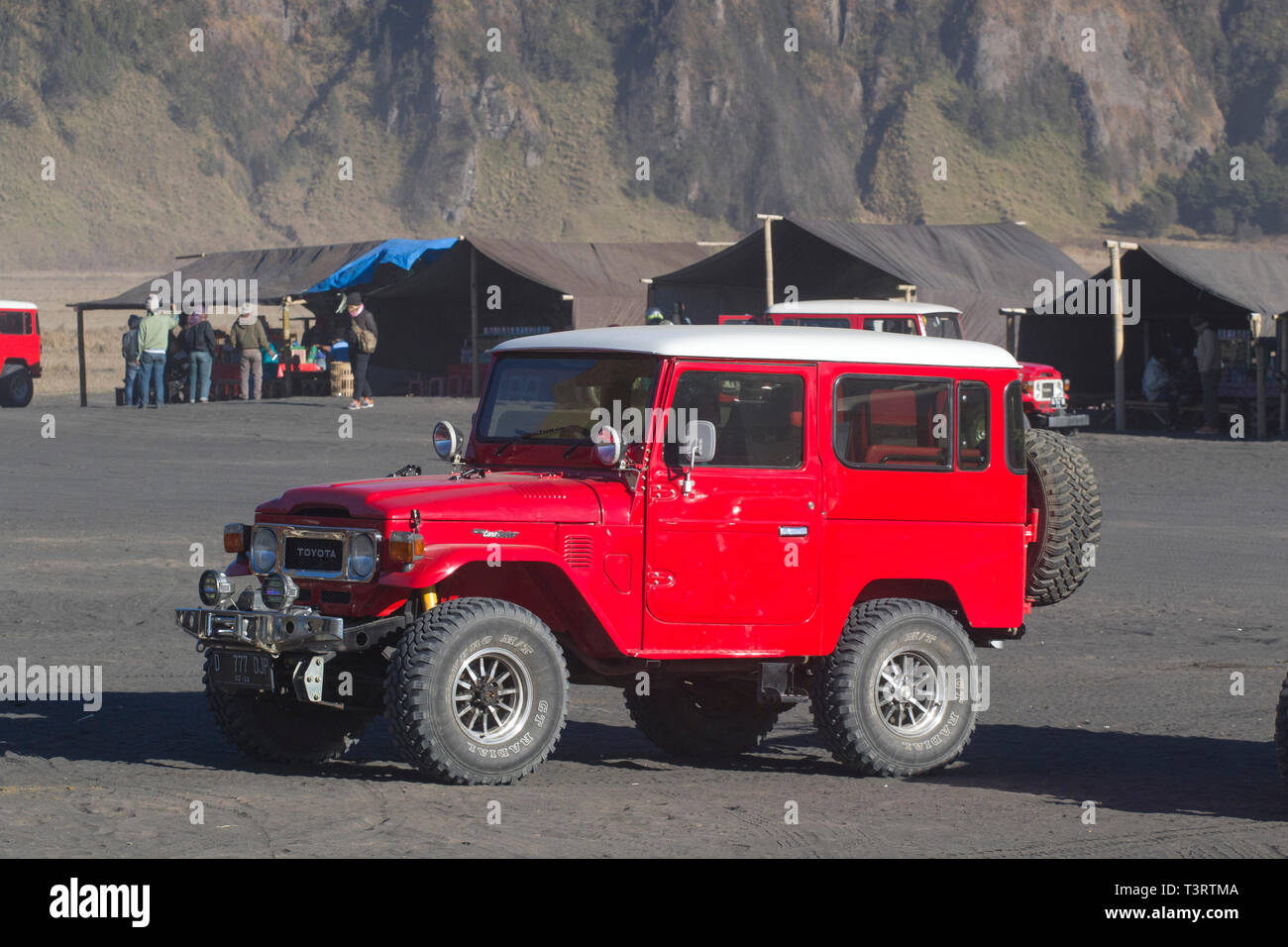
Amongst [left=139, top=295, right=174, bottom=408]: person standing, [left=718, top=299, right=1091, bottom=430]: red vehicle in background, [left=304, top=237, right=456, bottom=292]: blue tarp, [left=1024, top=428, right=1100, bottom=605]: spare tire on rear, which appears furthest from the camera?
[left=304, top=237, right=456, bottom=292]: blue tarp

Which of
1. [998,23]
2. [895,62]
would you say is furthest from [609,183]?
[998,23]

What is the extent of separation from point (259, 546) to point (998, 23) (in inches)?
4394

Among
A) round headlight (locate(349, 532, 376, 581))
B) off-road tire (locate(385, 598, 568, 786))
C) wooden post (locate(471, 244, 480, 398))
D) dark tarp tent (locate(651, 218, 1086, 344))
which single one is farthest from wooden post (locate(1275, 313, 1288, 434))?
round headlight (locate(349, 532, 376, 581))

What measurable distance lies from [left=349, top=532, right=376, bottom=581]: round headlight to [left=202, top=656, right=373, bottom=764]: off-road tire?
0.72 m

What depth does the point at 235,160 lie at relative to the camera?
10819 cm

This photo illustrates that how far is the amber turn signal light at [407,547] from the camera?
7.45 m

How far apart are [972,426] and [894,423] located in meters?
0.39

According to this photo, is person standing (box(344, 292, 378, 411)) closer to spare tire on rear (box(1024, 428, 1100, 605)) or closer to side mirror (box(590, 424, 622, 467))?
spare tire on rear (box(1024, 428, 1100, 605))

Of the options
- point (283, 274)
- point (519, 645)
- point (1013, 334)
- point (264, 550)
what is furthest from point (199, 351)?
point (519, 645)

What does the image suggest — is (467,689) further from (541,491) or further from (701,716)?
(701,716)

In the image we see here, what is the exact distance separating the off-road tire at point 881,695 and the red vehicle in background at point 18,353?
31.4 m

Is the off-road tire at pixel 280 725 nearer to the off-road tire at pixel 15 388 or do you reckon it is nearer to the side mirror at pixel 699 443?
the side mirror at pixel 699 443

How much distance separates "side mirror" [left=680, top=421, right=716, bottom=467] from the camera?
25.8 feet

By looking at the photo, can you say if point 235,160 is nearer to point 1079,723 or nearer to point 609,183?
point 609,183
